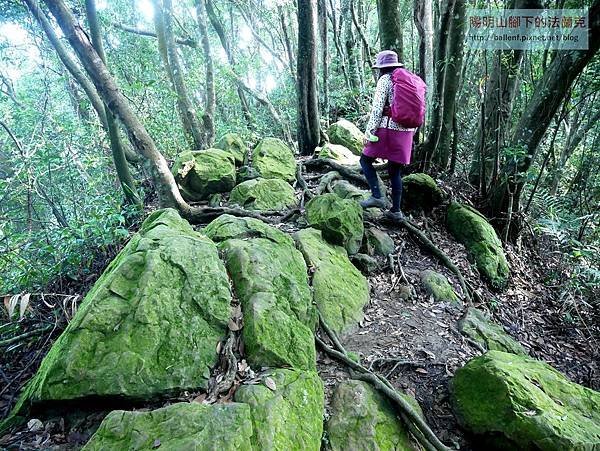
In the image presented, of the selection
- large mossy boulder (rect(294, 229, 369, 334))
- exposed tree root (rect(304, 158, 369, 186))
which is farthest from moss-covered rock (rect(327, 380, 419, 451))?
exposed tree root (rect(304, 158, 369, 186))

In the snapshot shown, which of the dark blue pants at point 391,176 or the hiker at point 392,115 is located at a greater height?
the hiker at point 392,115

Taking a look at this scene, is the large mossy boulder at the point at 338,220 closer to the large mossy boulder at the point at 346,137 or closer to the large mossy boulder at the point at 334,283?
the large mossy boulder at the point at 334,283

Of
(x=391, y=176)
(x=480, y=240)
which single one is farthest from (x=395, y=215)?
(x=480, y=240)

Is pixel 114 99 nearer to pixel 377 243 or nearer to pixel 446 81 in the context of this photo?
Answer: pixel 377 243

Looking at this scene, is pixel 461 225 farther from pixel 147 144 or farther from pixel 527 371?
pixel 147 144

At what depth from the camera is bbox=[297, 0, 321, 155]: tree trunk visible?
26.3ft

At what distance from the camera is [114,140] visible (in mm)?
6129

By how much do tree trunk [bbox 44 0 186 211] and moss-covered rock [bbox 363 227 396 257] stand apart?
279 centimetres

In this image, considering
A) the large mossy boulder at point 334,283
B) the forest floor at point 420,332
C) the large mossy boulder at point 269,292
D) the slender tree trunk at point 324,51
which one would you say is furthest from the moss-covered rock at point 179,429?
the slender tree trunk at point 324,51

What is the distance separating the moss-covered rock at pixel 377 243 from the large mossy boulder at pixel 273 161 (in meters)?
2.27

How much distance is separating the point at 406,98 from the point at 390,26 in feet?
8.88

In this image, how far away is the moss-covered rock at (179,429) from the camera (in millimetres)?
2205

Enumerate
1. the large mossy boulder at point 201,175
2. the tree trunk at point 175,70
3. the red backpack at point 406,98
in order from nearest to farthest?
the red backpack at point 406,98
the large mossy boulder at point 201,175
the tree trunk at point 175,70

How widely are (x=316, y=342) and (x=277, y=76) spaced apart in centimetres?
1604
